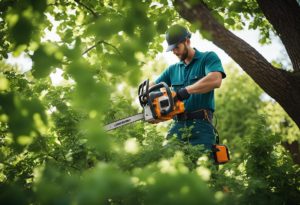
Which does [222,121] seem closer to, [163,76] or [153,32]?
[163,76]

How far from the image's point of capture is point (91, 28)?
153 cm

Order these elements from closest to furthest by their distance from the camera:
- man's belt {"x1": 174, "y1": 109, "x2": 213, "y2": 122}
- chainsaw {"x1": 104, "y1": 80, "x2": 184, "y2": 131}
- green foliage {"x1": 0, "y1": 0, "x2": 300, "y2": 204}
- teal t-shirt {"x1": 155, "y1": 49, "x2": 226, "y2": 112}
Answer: green foliage {"x1": 0, "y1": 0, "x2": 300, "y2": 204} → chainsaw {"x1": 104, "y1": 80, "x2": 184, "y2": 131} → man's belt {"x1": 174, "y1": 109, "x2": 213, "y2": 122} → teal t-shirt {"x1": 155, "y1": 49, "x2": 226, "y2": 112}

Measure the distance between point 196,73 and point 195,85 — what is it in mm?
472

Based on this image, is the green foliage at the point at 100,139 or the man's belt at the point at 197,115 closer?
the green foliage at the point at 100,139

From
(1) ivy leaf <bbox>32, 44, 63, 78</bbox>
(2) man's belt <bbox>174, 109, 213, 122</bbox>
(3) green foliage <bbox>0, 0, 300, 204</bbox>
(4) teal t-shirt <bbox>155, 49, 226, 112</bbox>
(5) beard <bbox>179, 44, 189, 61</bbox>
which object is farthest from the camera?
(5) beard <bbox>179, 44, 189, 61</bbox>

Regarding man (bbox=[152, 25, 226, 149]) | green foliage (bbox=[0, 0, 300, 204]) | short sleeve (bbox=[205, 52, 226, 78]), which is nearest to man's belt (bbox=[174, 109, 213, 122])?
man (bbox=[152, 25, 226, 149])

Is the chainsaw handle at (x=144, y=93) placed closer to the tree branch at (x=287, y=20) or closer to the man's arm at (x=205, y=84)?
the man's arm at (x=205, y=84)

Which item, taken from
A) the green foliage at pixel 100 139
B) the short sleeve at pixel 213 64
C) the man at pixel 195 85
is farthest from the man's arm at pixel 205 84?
the green foliage at pixel 100 139

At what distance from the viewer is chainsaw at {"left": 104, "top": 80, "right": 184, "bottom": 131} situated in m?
3.85

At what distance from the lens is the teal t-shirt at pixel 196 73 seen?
14.2 feet

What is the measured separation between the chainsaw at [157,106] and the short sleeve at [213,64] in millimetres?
578

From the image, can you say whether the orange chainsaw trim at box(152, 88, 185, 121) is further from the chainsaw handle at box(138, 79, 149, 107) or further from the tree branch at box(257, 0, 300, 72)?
the tree branch at box(257, 0, 300, 72)

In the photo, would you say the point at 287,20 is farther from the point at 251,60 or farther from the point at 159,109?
the point at 159,109

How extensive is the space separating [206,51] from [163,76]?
707 millimetres
